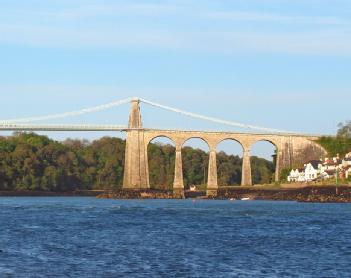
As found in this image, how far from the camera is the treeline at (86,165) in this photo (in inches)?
5197

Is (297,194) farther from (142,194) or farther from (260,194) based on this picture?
(142,194)

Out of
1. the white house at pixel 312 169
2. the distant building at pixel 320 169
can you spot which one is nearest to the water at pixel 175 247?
the distant building at pixel 320 169

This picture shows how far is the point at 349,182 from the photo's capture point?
93.0 metres

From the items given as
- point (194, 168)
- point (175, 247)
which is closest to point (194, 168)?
point (194, 168)

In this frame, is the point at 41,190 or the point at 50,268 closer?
the point at 50,268

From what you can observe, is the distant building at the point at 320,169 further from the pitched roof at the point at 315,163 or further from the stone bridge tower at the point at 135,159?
the stone bridge tower at the point at 135,159

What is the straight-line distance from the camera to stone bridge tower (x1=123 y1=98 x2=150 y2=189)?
10838 centimetres

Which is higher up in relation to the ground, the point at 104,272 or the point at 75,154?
the point at 75,154

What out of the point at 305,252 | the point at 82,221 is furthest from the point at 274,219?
the point at 305,252

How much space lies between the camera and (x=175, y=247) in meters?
36.1

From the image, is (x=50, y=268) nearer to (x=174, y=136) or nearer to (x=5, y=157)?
(x=174, y=136)

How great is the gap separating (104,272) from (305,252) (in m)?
9.20

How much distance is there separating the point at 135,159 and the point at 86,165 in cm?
4145

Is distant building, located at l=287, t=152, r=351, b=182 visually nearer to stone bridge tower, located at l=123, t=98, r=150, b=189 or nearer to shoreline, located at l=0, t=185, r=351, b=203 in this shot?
shoreline, located at l=0, t=185, r=351, b=203
